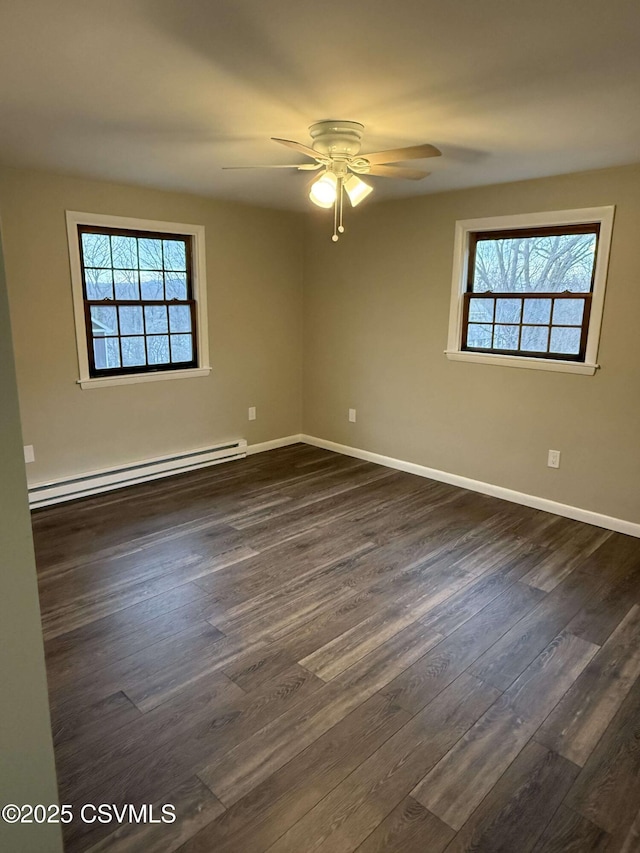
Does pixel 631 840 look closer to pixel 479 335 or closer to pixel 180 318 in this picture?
pixel 479 335

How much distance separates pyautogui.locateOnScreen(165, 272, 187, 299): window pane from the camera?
4.64 metres

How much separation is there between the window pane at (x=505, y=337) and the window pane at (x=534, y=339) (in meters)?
0.06

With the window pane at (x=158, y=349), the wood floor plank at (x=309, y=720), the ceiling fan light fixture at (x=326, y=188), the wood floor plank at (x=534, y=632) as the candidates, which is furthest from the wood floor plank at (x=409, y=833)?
the window pane at (x=158, y=349)

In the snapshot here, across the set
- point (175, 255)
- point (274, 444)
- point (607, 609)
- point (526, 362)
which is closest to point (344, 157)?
point (526, 362)

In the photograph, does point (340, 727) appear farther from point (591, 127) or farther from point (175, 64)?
point (591, 127)

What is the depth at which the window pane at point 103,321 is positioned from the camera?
424 cm

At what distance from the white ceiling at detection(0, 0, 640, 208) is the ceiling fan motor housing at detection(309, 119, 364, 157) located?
7cm

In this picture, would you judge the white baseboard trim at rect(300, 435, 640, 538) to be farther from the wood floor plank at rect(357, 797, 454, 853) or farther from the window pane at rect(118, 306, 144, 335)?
the wood floor plank at rect(357, 797, 454, 853)

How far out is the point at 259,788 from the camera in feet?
5.91

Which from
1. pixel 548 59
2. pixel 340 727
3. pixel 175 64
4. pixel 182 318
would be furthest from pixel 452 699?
pixel 182 318

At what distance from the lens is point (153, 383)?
4.64 m

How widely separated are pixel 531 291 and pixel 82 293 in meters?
3.37

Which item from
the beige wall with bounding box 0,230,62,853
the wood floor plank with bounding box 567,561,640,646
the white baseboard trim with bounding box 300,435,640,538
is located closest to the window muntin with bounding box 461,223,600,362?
the white baseboard trim with bounding box 300,435,640,538

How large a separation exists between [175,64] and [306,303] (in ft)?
11.9
